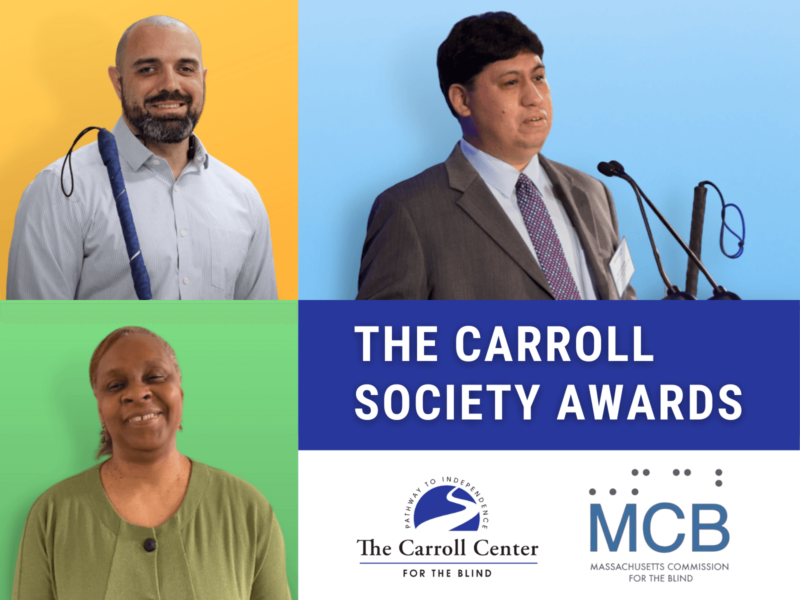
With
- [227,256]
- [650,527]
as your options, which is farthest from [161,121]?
[650,527]

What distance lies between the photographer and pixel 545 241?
2557 mm

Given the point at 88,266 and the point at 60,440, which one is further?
the point at 88,266

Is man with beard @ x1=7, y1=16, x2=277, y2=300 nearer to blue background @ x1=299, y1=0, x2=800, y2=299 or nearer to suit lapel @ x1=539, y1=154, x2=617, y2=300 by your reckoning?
blue background @ x1=299, y1=0, x2=800, y2=299

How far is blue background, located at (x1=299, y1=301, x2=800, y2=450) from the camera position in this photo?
229cm

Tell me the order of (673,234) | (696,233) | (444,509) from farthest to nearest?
(696,233), (673,234), (444,509)

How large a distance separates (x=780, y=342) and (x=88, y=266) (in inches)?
70.3

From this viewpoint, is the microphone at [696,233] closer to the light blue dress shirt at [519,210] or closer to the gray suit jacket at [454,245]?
the gray suit jacket at [454,245]

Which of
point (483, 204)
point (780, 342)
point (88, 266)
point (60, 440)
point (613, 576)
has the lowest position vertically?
point (613, 576)

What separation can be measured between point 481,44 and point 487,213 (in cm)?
46

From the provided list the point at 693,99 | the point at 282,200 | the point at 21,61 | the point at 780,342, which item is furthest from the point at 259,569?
the point at 693,99

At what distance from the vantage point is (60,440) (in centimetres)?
224

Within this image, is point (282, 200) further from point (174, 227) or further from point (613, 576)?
point (613, 576)

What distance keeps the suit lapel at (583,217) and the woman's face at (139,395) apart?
3.76ft

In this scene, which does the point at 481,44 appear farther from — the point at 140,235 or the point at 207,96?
the point at 140,235
